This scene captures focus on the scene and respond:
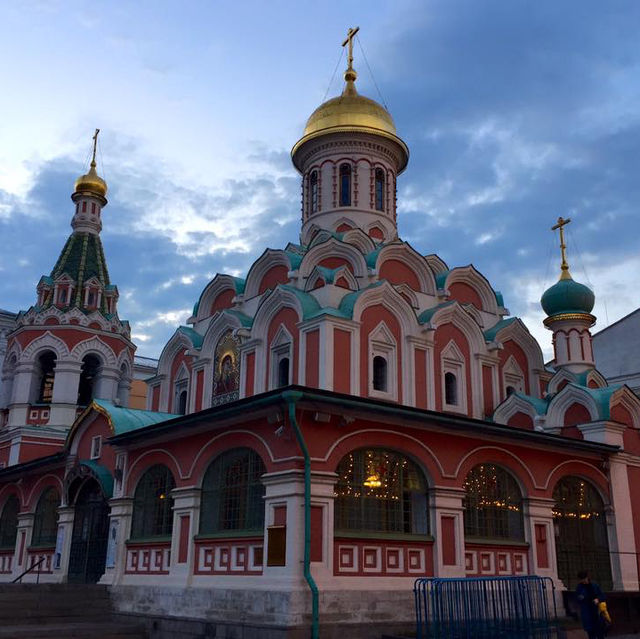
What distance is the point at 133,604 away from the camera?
13.7 meters

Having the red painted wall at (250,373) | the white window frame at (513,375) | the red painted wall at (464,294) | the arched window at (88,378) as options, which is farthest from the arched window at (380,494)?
the arched window at (88,378)

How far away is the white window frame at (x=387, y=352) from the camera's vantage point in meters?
16.6

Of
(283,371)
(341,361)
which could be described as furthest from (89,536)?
(341,361)

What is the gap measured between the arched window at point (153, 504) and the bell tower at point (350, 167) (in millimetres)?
8950

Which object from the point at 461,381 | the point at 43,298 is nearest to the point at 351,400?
the point at 461,381

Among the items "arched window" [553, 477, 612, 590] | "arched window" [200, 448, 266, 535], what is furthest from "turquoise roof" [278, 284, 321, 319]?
"arched window" [553, 477, 612, 590]

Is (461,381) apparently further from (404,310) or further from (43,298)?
(43,298)

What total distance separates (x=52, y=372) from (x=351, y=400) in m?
15.3

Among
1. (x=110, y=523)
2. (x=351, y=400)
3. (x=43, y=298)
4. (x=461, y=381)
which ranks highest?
(x=43, y=298)

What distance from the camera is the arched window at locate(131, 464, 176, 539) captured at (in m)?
14.1

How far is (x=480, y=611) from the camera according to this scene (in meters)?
10.5

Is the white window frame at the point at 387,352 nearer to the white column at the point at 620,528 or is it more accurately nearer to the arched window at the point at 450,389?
the arched window at the point at 450,389

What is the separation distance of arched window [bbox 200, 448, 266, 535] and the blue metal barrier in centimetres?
287

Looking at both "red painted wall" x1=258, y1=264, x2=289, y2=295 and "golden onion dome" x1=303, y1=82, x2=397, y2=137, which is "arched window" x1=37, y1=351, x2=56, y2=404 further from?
"golden onion dome" x1=303, y1=82, x2=397, y2=137
